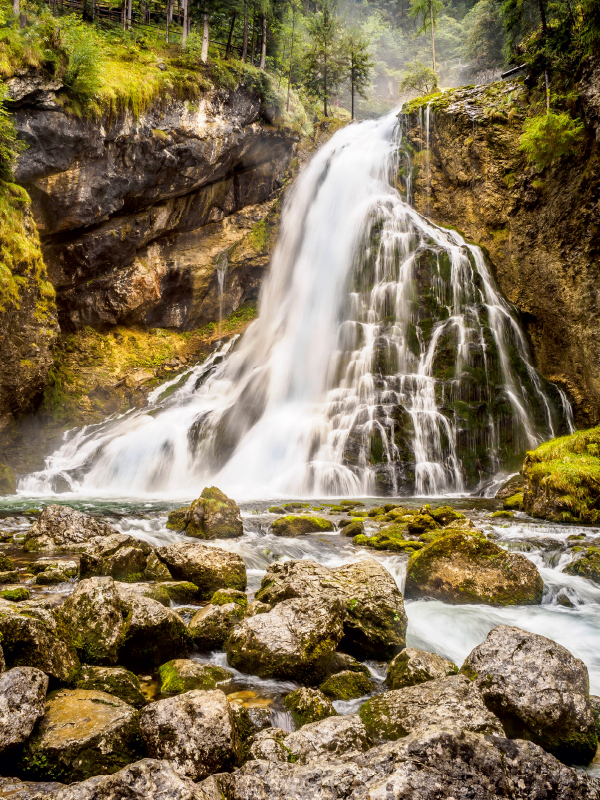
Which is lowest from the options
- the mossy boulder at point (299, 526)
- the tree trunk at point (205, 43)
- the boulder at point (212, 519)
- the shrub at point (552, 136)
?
the mossy boulder at point (299, 526)

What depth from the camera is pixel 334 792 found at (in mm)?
2367

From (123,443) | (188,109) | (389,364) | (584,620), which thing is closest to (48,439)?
(123,443)

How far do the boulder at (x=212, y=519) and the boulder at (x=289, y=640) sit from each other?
14.9ft

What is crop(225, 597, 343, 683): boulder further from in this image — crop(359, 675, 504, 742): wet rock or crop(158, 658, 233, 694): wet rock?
crop(359, 675, 504, 742): wet rock

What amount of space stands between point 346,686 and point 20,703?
2.39m

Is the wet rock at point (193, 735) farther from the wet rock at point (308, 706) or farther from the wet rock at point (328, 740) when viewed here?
the wet rock at point (308, 706)

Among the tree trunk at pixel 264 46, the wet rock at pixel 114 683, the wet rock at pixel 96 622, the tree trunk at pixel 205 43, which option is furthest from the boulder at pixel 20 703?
the tree trunk at pixel 264 46

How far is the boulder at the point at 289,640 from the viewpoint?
4.16 meters

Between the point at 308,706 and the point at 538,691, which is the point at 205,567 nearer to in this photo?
the point at 308,706

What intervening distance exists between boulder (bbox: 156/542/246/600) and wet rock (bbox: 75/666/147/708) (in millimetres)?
2242

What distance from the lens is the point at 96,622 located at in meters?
4.12

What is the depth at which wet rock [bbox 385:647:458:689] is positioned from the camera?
3891mm

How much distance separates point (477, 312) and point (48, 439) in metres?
16.6

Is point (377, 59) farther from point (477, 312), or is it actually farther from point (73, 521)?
point (73, 521)
